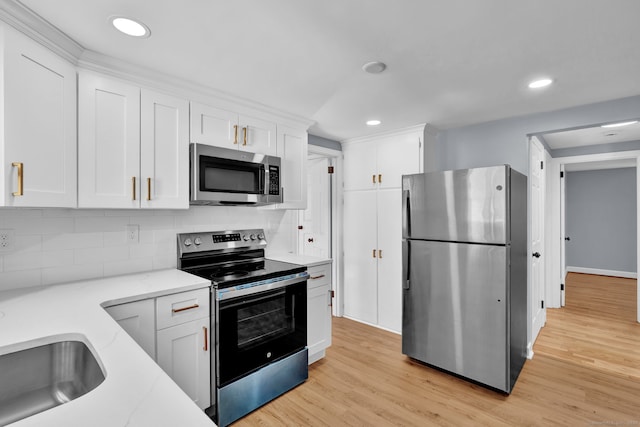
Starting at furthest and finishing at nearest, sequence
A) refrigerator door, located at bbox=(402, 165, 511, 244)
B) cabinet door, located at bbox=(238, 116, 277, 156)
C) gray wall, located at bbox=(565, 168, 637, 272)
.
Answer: gray wall, located at bbox=(565, 168, 637, 272) → cabinet door, located at bbox=(238, 116, 277, 156) → refrigerator door, located at bbox=(402, 165, 511, 244)

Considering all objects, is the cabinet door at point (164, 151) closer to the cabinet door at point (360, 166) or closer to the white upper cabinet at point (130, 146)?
the white upper cabinet at point (130, 146)

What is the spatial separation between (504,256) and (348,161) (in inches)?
85.4

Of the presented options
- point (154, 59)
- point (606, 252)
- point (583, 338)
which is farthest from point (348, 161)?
point (606, 252)

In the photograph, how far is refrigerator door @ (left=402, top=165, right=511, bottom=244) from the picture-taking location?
7.89 ft

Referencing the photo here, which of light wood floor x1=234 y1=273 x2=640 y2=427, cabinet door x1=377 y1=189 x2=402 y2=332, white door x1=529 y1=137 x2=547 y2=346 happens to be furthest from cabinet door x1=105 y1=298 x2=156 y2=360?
white door x1=529 y1=137 x2=547 y2=346

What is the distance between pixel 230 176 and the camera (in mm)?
2459

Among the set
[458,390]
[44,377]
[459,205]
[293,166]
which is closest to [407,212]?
[459,205]

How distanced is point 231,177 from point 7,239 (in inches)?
52.2

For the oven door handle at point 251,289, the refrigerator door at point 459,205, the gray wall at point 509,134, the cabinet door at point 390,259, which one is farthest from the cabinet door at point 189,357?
the gray wall at point 509,134

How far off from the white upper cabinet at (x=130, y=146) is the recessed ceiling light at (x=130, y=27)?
44cm

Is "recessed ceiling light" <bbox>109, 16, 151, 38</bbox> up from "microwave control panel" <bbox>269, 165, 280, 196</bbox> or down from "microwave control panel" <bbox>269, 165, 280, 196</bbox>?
up

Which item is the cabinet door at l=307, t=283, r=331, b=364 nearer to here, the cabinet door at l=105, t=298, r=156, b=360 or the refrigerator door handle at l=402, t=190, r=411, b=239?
the refrigerator door handle at l=402, t=190, r=411, b=239

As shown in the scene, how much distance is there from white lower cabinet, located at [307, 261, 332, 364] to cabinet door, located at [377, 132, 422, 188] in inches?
51.1

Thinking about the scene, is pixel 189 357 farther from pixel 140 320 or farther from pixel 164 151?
pixel 164 151
